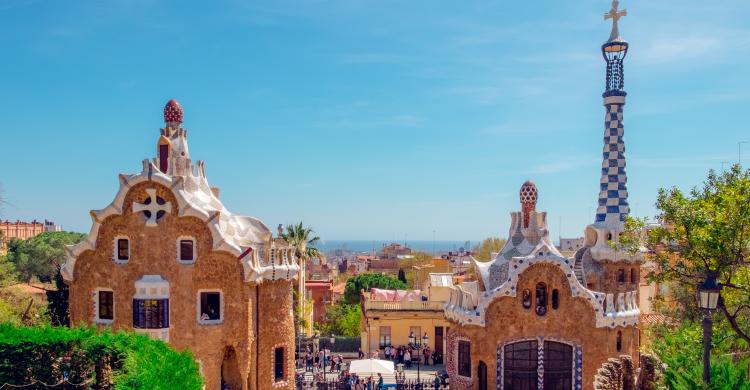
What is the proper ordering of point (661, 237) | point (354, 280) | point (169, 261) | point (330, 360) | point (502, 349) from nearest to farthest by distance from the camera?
1. point (661, 237)
2. point (169, 261)
3. point (502, 349)
4. point (330, 360)
5. point (354, 280)

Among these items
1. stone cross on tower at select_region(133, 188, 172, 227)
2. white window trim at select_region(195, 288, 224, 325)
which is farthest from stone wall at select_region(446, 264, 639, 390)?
stone cross on tower at select_region(133, 188, 172, 227)

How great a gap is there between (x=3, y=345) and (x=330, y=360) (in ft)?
66.5

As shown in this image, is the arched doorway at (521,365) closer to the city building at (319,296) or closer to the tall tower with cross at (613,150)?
the tall tower with cross at (613,150)

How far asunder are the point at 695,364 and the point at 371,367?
13108 millimetres

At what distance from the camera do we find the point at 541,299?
75.4 ft

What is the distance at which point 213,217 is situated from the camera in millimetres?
21703

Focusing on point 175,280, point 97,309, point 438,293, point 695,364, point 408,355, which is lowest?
point 408,355

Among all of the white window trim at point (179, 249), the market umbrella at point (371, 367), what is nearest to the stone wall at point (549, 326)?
the market umbrella at point (371, 367)

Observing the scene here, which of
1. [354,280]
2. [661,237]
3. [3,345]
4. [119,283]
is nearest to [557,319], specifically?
[661,237]

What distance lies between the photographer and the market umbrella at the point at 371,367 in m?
25.0

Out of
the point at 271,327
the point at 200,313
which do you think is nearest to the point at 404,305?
the point at 271,327

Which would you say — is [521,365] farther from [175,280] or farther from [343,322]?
[343,322]

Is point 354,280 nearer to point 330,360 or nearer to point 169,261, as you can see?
point 330,360

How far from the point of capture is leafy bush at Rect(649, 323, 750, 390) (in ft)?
43.2
